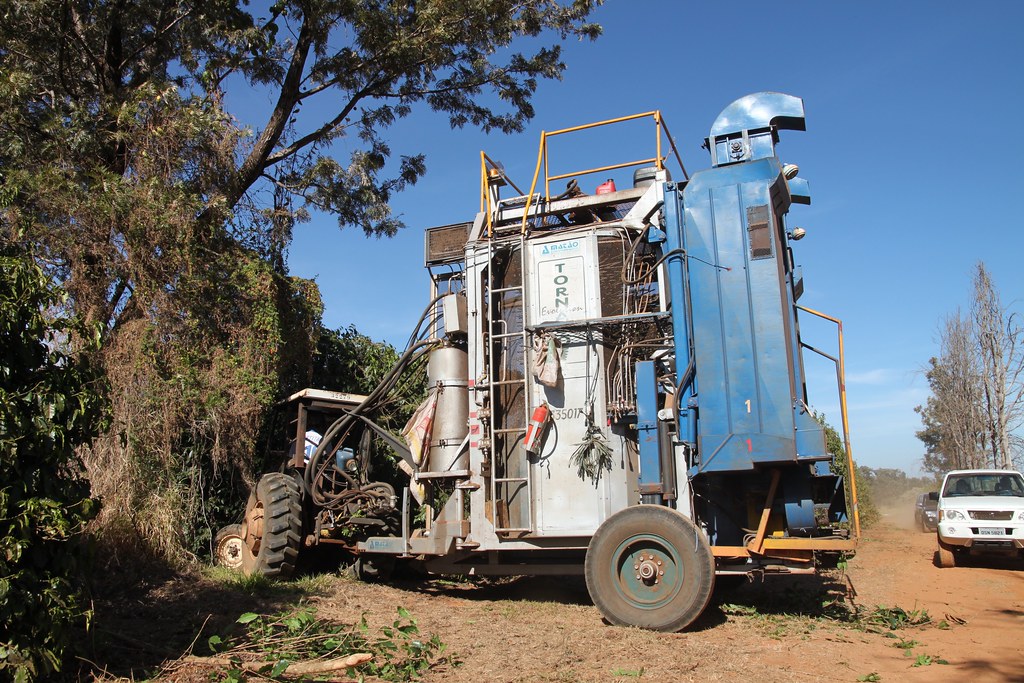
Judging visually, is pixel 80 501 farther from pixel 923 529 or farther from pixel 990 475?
pixel 923 529

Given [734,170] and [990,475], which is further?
[990,475]

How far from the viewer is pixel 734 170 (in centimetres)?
767

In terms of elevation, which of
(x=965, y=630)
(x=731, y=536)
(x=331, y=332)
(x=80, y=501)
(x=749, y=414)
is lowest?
(x=965, y=630)

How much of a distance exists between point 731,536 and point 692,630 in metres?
1.11

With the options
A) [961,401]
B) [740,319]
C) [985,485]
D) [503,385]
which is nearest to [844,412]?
[740,319]

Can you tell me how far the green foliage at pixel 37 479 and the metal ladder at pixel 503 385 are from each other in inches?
167

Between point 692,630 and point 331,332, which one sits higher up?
point 331,332

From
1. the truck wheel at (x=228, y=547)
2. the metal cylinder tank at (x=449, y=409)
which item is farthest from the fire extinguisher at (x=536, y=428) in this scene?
the truck wheel at (x=228, y=547)

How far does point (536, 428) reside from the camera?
26.3 feet

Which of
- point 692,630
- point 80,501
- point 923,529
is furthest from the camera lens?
point 923,529

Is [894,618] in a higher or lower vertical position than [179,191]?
lower

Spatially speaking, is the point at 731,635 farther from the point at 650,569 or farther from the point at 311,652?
the point at 311,652

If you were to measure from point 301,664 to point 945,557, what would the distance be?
449 inches

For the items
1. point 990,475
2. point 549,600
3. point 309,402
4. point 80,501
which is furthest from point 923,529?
point 80,501
